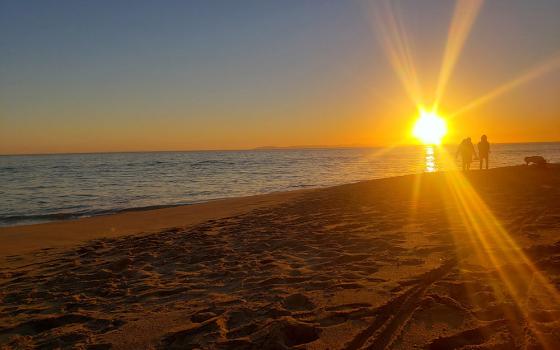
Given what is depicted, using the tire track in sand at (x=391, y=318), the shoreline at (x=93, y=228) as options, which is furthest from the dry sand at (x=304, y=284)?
the shoreline at (x=93, y=228)

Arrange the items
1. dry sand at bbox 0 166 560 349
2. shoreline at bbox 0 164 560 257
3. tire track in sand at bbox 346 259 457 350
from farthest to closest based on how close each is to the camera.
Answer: shoreline at bbox 0 164 560 257 < dry sand at bbox 0 166 560 349 < tire track in sand at bbox 346 259 457 350

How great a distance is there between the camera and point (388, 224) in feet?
26.1

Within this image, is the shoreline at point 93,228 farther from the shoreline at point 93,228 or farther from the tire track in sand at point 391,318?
the tire track in sand at point 391,318

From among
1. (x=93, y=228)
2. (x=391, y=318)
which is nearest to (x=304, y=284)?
(x=391, y=318)

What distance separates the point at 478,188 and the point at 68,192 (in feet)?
68.5

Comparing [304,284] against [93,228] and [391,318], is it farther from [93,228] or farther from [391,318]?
[93,228]

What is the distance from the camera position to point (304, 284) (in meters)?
4.67

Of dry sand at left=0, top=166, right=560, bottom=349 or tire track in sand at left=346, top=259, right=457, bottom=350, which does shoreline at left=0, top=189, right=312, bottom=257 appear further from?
tire track in sand at left=346, top=259, right=457, bottom=350

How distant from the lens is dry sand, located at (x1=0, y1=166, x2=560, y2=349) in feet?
11.1

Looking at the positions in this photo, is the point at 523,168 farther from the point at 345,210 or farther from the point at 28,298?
the point at 28,298

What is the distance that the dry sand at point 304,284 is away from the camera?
3.39 metres

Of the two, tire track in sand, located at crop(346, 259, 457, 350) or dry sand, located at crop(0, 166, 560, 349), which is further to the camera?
dry sand, located at crop(0, 166, 560, 349)

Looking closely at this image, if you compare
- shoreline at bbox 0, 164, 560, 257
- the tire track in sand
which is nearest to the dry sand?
the tire track in sand

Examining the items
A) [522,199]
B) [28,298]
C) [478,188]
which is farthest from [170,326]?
[478,188]
